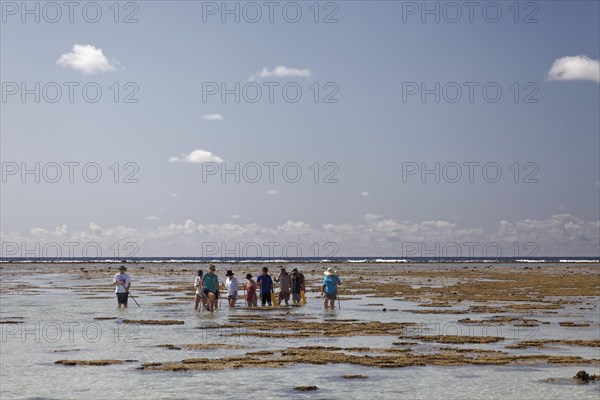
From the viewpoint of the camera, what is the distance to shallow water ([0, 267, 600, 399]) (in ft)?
54.2

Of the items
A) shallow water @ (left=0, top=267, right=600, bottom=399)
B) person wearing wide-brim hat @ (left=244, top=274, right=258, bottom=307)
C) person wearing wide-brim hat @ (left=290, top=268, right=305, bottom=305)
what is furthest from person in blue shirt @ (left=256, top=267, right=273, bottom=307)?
shallow water @ (left=0, top=267, right=600, bottom=399)

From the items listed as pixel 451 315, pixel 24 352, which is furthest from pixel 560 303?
pixel 24 352

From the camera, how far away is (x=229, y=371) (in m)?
19.0

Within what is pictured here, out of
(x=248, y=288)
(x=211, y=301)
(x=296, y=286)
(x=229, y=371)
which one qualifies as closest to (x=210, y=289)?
(x=211, y=301)

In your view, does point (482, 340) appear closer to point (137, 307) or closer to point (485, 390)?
point (485, 390)

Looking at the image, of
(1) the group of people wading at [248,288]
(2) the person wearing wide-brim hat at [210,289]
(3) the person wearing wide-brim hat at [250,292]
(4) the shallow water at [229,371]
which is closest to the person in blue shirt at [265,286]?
(1) the group of people wading at [248,288]

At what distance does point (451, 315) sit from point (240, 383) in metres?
18.9

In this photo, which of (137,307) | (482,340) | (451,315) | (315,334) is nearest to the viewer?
(482,340)

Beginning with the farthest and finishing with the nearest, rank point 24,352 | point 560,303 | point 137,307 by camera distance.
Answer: point 560,303, point 137,307, point 24,352

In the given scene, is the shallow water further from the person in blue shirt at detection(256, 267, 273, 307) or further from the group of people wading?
the person in blue shirt at detection(256, 267, 273, 307)

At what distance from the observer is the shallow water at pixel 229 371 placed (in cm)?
1652

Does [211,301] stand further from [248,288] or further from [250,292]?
[250,292]

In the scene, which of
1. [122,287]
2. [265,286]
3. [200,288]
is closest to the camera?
[200,288]

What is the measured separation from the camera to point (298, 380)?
58.6 ft
